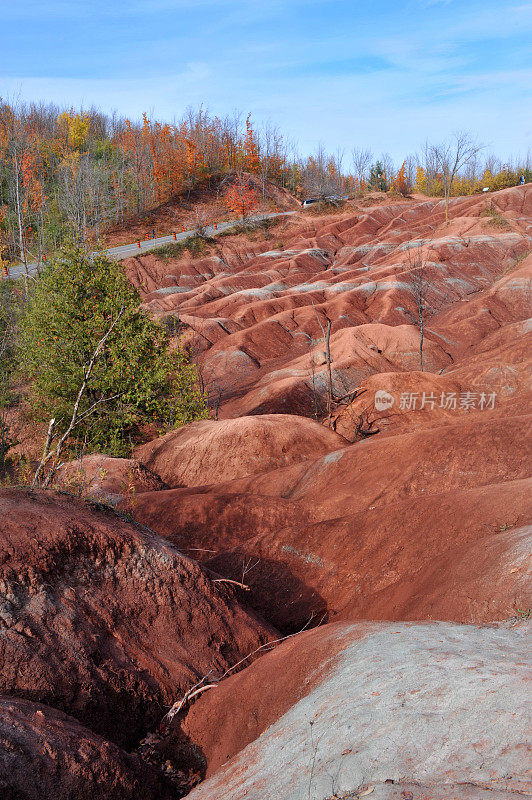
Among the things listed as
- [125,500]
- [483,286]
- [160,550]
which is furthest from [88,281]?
[483,286]

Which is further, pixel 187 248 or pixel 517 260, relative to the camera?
pixel 187 248

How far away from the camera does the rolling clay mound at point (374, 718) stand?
407 centimetres

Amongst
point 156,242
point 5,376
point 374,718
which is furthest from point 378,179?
point 374,718

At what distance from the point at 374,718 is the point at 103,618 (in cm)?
419

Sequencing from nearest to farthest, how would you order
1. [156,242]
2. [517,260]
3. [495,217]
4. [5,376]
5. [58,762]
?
[58,762], [5,376], [517,260], [495,217], [156,242]

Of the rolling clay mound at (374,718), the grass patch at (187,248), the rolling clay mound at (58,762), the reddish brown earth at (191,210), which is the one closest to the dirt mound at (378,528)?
the rolling clay mound at (374,718)

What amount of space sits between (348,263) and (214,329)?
21.2 meters

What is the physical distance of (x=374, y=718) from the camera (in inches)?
197

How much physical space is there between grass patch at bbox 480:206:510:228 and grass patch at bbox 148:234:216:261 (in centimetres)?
2847

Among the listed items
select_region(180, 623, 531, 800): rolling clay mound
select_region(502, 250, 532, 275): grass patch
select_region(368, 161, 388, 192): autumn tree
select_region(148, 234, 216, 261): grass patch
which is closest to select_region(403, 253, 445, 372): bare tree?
select_region(502, 250, 532, 275): grass patch

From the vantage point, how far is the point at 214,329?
151 ft

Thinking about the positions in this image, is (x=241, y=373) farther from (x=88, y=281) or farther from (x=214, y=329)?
(x=88, y=281)

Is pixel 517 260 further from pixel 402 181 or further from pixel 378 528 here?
pixel 402 181

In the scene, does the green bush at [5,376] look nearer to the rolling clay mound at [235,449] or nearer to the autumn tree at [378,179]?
the rolling clay mound at [235,449]
